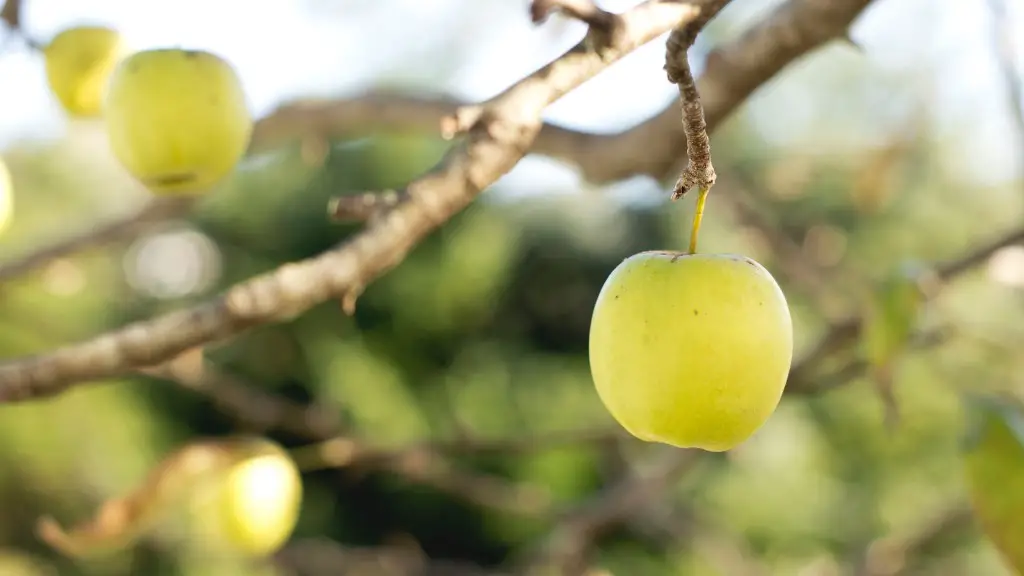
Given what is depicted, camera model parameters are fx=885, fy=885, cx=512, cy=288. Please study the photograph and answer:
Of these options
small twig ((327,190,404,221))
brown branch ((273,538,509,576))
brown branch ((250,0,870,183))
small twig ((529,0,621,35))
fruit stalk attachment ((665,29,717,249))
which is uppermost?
brown branch ((250,0,870,183))

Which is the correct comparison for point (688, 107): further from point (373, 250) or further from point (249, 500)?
point (249, 500)

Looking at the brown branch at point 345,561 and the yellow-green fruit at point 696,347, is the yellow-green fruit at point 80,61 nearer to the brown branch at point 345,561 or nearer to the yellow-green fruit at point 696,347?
the yellow-green fruit at point 696,347

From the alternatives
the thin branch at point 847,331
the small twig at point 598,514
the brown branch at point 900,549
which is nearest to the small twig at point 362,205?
the thin branch at point 847,331

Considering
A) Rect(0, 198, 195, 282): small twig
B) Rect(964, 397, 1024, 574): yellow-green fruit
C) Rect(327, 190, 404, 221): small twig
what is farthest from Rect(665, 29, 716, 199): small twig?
Rect(0, 198, 195, 282): small twig

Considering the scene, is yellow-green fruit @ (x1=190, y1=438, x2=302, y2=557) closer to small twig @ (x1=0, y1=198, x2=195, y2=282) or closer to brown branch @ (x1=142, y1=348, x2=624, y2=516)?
brown branch @ (x1=142, y1=348, x2=624, y2=516)

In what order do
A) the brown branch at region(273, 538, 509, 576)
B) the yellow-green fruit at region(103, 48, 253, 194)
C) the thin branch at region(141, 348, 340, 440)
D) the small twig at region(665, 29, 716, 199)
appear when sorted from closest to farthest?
the small twig at region(665, 29, 716, 199), the yellow-green fruit at region(103, 48, 253, 194), the thin branch at region(141, 348, 340, 440), the brown branch at region(273, 538, 509, 576)

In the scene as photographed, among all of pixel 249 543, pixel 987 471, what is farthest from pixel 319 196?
pixel 987 471

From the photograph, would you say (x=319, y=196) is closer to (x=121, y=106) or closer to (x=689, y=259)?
(x=121, y=106)
